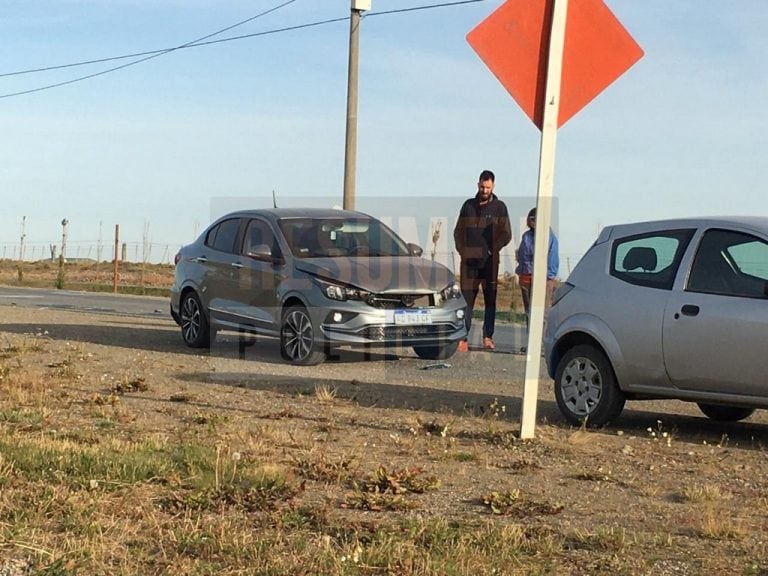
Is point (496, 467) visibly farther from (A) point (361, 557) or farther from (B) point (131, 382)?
(B) point (131, 382)

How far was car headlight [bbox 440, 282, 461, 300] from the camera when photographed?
44.5 ft

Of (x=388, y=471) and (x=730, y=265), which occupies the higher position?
(x=730, y=265)

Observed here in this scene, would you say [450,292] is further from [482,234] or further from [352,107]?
[352,107]

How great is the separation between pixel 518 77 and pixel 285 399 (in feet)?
12.4

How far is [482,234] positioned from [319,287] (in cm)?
311

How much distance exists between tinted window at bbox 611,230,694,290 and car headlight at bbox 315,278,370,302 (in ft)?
12.7

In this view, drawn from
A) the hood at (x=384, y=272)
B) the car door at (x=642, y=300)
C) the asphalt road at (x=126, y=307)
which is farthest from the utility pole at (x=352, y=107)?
the car door at (x=642, y=300)

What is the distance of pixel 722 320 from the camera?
8.62 metres

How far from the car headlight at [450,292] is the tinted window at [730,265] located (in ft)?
15.8

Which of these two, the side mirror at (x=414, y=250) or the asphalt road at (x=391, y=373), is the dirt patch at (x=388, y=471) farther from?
the side mirror at (x=414, y=250)

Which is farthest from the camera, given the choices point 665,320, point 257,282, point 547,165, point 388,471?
point 257,282

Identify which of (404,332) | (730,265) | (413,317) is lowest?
(404,332)

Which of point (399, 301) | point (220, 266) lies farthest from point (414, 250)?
point (220, 266)

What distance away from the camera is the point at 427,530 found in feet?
18.1
